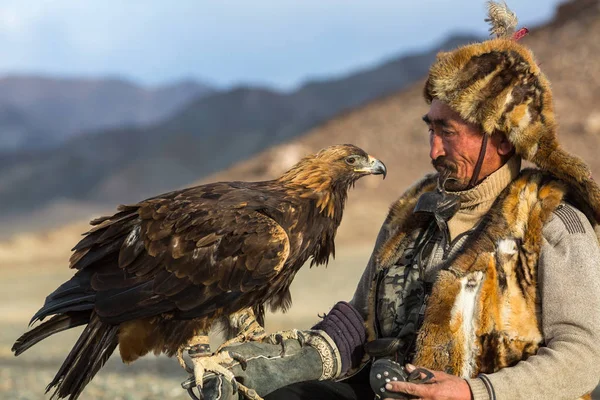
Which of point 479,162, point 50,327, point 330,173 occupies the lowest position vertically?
point 50,327

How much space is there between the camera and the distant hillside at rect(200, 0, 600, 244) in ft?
108

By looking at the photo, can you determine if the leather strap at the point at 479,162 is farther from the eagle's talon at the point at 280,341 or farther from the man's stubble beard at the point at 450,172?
the eagle's talon at the point at 280,341

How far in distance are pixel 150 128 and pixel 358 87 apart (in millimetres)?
24277

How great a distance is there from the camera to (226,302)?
14.9ft

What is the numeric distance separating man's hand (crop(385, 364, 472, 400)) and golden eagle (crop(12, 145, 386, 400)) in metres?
0.94

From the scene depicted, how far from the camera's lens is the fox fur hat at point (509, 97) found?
4.18 meters

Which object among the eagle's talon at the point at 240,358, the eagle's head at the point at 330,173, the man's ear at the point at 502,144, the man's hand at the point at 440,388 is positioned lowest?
the man's hand at the point at 440,388

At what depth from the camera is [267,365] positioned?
14.3 ft

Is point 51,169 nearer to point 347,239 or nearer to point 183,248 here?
point 347,239

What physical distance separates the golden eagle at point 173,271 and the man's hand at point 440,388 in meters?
0.94

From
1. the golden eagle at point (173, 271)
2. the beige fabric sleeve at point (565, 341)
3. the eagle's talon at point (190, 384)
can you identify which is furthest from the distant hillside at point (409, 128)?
the beige fabric sleeve at point (565, 341)

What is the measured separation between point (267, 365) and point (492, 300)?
3.49ft

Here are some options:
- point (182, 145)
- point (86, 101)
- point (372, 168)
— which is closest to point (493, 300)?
point (372, 168)

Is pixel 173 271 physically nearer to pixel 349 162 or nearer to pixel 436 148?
pixel 349 162
